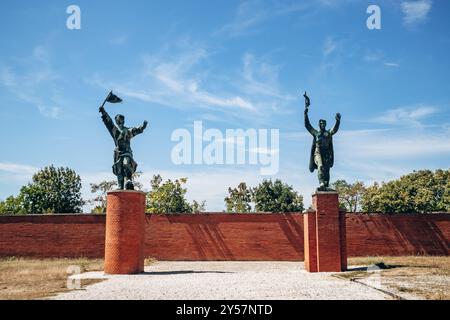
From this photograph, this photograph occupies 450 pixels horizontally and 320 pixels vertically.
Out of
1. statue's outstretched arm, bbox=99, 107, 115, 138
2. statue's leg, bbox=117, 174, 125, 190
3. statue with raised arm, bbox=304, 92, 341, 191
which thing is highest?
statue's outstretched arm, bbox=99, 107, 115, 138

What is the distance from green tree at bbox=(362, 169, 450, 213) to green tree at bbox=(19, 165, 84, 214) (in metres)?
33.2

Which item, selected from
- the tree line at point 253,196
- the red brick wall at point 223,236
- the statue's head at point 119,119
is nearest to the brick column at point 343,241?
the statue's head at point 119,119

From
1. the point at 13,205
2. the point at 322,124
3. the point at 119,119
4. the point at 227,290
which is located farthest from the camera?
the point at 13,205

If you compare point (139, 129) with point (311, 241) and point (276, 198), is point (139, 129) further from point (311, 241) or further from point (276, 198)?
point (276, 198)

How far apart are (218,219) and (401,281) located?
1359 cm

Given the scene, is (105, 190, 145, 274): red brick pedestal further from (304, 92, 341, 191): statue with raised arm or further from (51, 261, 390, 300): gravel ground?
(304, 92, 341, 191): statue with raised arm

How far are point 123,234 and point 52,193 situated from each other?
3236 cm

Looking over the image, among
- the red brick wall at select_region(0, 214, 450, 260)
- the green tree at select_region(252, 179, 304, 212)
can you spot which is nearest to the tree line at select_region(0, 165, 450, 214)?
the green tree at select_region(252, 179, 304, 212)

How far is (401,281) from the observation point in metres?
10.6

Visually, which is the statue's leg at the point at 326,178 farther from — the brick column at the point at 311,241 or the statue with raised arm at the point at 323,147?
the brick column at the point at 311,241

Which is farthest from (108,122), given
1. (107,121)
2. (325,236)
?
(325,236)

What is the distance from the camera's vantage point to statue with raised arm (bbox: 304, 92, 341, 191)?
14.8 meters

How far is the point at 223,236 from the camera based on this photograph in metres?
23.1
